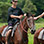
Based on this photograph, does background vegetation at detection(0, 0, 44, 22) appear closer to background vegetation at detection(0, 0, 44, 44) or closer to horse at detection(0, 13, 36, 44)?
background vegetation at detection(0, 0, 44, 44)

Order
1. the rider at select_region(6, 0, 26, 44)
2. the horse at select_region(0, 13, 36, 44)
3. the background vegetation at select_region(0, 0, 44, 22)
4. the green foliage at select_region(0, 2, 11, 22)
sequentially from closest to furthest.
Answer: the horse at select_region(0, 13, 36, 44) → the rider at select_region(6, 0, 26, 44) → the green foliage at select_region(0, 2, 11, 22) → the background vegetation at select_region(0, 0, 44, 22)

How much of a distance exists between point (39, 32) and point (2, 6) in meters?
40.3

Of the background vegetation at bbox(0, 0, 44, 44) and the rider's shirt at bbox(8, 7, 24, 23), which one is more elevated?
the rider's shirt at bbox(8, 7, 24, 23)

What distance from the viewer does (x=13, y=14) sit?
859 centimetres

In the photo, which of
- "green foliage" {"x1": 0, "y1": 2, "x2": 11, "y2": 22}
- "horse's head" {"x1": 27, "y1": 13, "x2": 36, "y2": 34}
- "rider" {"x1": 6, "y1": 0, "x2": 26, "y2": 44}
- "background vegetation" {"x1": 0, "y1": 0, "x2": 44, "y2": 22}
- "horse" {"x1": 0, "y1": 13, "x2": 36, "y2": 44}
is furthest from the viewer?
"background vegetation" {"x1": 0, "y1": 0, "x2": 44, "y2": 22}

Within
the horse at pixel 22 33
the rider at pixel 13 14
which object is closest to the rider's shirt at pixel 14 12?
the rider at pixel 13 14

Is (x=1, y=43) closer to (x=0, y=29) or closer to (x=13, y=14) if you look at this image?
(x=0, y=29)

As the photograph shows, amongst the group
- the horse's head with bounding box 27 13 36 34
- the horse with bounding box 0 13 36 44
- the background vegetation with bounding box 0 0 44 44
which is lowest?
the background vegetation with bounding box 0 0 44 44

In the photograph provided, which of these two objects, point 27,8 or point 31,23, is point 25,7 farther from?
point 31,23

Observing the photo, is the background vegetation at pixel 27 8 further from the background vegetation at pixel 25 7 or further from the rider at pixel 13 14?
the rider at pixel 13 14

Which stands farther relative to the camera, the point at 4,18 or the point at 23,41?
the point at 4,18

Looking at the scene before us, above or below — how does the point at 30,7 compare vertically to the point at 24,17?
below

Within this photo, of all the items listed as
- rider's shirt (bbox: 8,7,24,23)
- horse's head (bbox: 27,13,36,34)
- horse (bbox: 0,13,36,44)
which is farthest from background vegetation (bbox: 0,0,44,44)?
horse's head (bbox: 27,13,36,34)

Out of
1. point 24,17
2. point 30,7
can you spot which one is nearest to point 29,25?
point 24,17
